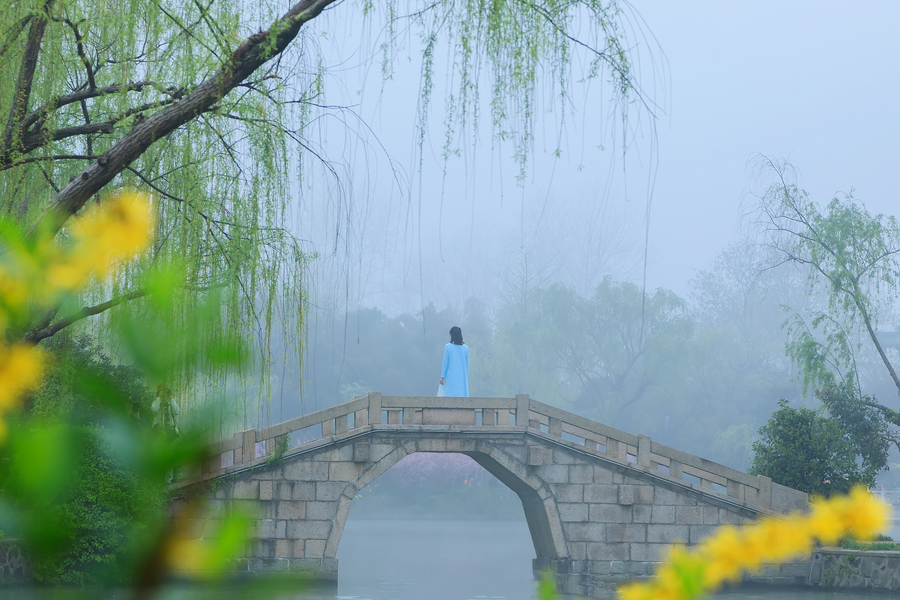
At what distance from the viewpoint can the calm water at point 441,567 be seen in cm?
1341

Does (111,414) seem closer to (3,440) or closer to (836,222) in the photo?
(3,440)

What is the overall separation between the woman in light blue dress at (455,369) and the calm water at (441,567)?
2.98 m

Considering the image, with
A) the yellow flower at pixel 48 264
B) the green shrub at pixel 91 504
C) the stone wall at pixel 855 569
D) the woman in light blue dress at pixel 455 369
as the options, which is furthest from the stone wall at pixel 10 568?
the yellow flower at pixel 48 264

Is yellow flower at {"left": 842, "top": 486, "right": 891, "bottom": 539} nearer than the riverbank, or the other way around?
yellow flower at {"left": 842, "top": 486, "right": 891, "bottom": 539}

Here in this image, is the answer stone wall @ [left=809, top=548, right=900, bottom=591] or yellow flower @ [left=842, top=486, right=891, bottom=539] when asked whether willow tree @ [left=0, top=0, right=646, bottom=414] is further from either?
stone wall @ [left=809, top=548, right=900, bottom=591]

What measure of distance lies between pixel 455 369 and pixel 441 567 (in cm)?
506

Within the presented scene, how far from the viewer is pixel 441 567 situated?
56.4 ft

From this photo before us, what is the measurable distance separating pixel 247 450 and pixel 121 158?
33.6 feet

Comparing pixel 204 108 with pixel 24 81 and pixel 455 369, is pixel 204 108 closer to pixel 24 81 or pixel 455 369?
pixel 24 81

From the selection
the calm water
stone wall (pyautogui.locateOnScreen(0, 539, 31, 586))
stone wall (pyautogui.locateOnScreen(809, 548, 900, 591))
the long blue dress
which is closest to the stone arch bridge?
the long blue dress

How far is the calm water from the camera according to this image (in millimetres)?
13406

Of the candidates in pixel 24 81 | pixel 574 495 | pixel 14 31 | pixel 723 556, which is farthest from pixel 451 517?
pixel 723 556

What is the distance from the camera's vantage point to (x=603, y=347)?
34594mm

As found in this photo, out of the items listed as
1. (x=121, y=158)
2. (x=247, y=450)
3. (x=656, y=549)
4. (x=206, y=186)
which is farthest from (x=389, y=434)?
(x=121, y=158)
